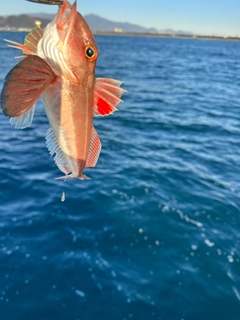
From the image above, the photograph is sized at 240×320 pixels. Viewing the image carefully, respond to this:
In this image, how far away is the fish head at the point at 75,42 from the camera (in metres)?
2.06

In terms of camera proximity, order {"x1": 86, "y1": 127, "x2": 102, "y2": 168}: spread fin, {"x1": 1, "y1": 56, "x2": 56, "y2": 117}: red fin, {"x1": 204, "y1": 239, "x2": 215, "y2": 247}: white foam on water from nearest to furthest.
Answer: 1. {"x1": 1, "y1": 56, "x2": 56, "y2": 117}: red fin
2. {"x1": 86, "y1": 127, "x2": 102, "y2": 168}: spread fin
3. {"x1": 204, "y1": 239, "x2": 215, "y2": 247}: white foam on water

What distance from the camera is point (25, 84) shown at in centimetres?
203

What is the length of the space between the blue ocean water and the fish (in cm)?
583

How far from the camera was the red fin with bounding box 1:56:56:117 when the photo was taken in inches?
77.4

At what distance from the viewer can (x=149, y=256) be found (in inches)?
352

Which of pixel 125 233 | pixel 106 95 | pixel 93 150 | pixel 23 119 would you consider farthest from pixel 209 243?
pixel 23 119

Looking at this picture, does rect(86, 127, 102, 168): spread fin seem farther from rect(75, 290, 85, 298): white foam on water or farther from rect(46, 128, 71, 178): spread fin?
rect(75, 290, 85, 298): white foam on water

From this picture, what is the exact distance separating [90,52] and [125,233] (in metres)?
8.05

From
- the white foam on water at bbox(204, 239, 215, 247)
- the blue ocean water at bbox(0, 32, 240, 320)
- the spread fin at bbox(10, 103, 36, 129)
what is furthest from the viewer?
the white foam on water at bbox(204, 239, 215, 247)

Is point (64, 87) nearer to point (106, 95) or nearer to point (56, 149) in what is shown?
point (106, 95)

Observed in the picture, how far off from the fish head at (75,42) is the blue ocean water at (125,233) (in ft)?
21.1

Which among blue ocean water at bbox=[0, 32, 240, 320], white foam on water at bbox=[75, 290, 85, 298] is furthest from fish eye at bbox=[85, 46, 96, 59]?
white foam on water at bbox=[75, 290, 85, 298]

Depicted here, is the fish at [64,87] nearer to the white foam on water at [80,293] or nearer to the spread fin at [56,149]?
the spread fin at [56,149]

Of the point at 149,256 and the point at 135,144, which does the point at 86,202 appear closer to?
the point at 149,256
